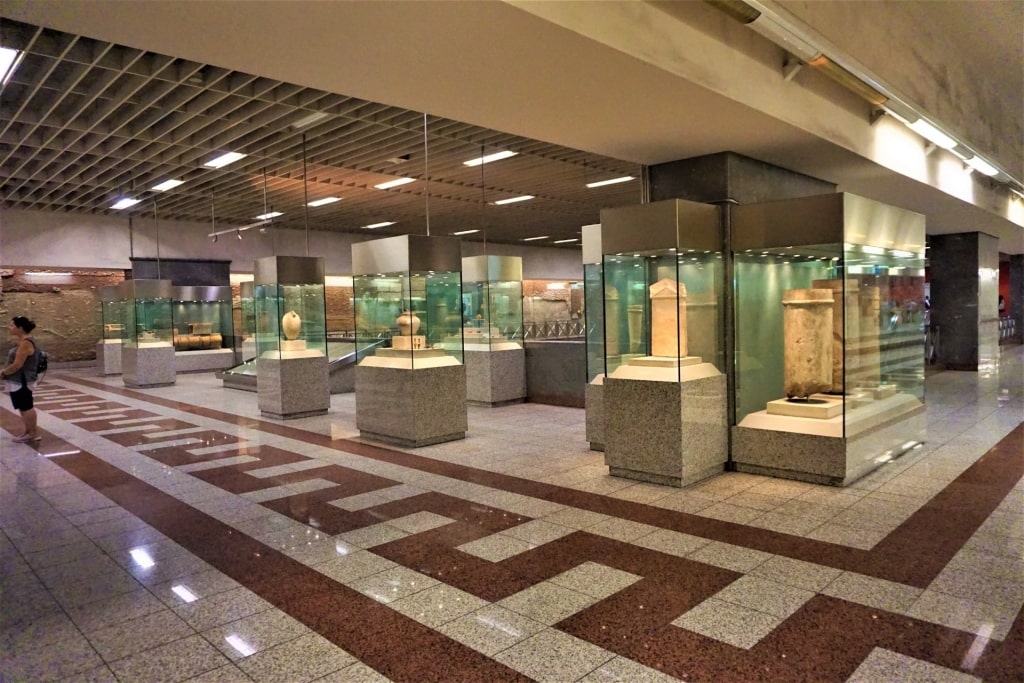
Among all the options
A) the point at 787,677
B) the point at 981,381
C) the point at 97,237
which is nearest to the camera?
the point at 787,677

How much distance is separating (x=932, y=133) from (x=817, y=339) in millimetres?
3145

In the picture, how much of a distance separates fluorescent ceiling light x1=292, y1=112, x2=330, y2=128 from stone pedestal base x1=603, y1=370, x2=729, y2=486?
219 inches

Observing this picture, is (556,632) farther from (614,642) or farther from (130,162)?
(130,162)

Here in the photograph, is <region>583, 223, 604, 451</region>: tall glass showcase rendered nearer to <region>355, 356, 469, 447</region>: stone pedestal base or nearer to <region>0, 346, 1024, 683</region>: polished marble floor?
<region>0, 346, 1024, 683</region>: polished marble floor

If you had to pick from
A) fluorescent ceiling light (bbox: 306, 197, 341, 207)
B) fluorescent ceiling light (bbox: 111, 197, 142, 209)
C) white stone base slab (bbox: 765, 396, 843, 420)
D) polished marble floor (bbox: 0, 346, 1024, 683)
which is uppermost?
fluorescent ceiling light (bbox: 111, 197, 142, 209)

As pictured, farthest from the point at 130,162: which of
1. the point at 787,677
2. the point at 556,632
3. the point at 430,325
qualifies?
the point at 787,677

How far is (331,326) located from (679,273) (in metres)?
16.3

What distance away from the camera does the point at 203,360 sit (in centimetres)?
2066

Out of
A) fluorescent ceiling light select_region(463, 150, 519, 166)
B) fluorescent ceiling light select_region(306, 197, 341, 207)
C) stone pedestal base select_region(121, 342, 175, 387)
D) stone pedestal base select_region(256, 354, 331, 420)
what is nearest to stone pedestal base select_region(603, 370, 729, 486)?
A: stone pedestal base select_region(256, 354, 331, 420)

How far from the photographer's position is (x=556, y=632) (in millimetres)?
3344

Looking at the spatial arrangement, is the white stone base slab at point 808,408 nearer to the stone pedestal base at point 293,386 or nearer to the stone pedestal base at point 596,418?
the stone pedestal base at point 596,418

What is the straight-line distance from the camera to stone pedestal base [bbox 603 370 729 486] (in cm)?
603

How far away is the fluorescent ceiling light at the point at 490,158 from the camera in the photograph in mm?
11883

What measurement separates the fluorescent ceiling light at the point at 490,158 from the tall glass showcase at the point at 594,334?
13.6ft
